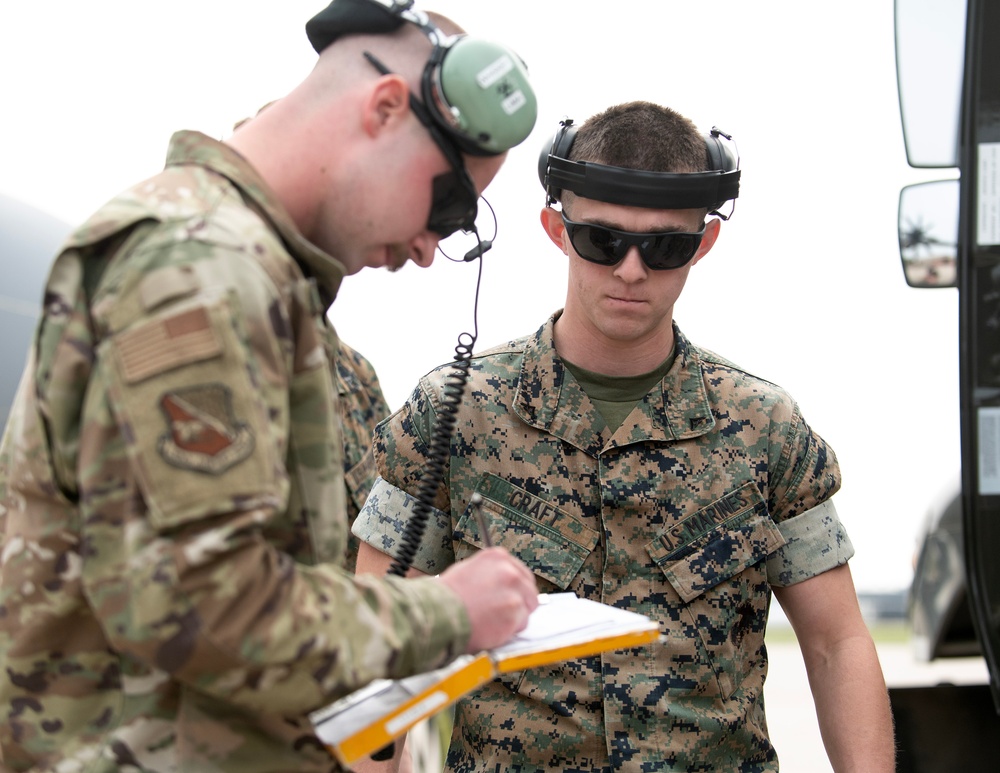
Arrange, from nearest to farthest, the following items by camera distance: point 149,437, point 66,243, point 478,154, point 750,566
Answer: point 149,437, point 66,243, point 478,154, point 750,566

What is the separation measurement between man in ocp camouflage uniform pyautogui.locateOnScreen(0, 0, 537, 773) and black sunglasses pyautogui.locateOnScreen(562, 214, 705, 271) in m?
0.97

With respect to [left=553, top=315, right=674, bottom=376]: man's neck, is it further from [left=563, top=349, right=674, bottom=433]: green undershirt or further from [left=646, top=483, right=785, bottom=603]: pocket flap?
[left=646, top=483, right=785, bottom=603]: pocket flap

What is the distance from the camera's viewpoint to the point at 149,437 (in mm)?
1331

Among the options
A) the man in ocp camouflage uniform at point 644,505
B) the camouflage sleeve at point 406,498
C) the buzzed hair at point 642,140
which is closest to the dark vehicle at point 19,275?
the camouflage sleeve at point 406,498

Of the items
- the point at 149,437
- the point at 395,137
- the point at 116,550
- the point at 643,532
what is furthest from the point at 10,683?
the point at 643,532

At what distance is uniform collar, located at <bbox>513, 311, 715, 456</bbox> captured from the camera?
2879 millimetres

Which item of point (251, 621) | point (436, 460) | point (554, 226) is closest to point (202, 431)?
point (251, 621)

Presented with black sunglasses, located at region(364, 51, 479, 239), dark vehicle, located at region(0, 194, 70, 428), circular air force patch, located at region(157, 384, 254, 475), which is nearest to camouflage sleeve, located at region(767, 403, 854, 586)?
black sunglasses, located at region(364, 51, 479, 239)

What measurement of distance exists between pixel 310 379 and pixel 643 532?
4.67ft

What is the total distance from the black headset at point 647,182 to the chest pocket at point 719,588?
718mm

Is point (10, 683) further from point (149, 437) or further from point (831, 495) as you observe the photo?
point (831, 495)

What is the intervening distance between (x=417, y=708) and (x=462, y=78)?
91 cm

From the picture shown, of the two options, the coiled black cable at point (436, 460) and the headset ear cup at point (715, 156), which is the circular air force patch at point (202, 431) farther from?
the headset ear cup at point (715, 156)

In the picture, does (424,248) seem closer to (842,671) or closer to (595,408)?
(595,408)
